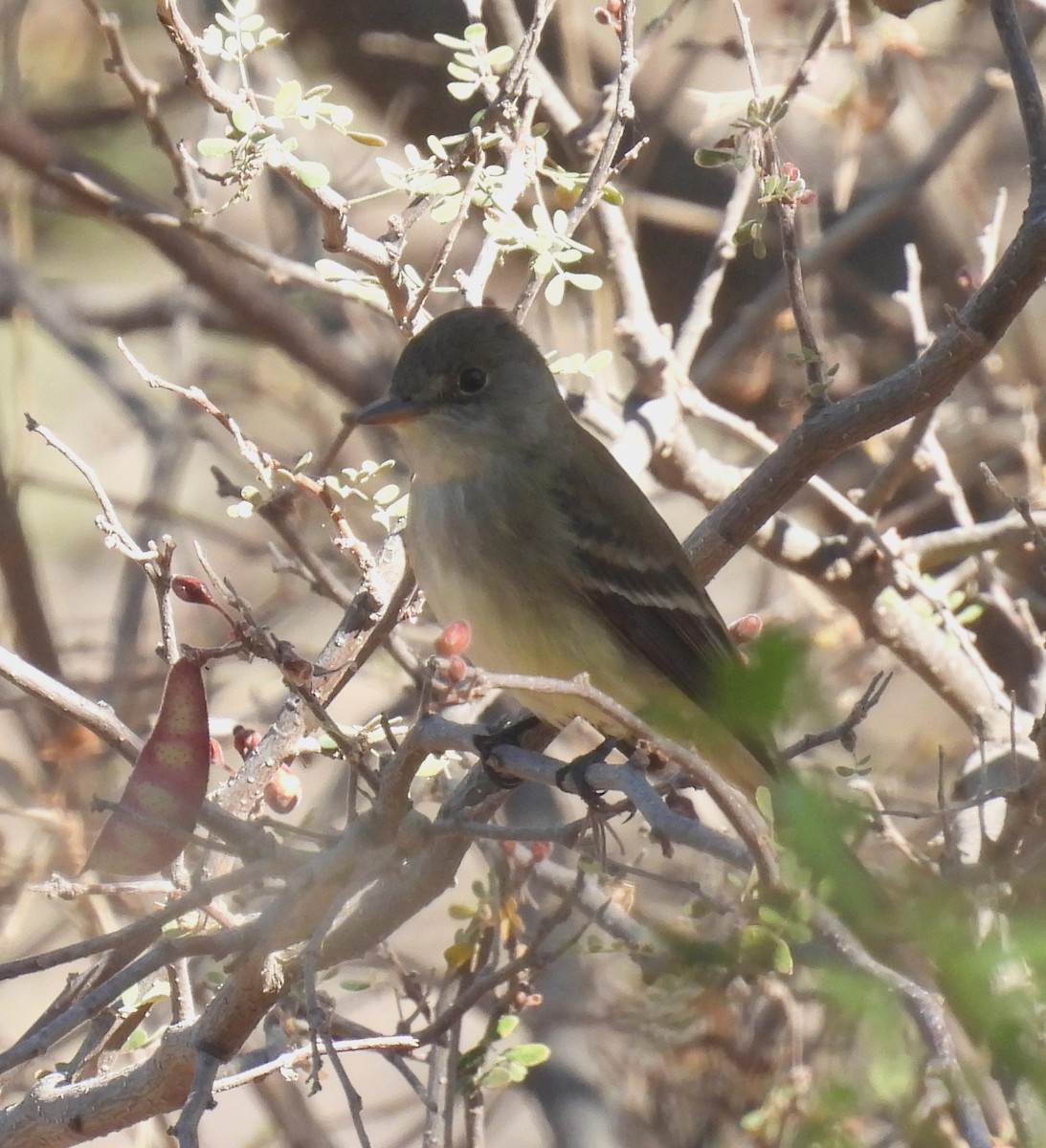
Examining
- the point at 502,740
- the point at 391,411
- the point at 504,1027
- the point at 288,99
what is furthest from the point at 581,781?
the point at 288,99

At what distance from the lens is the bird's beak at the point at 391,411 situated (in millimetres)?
3086

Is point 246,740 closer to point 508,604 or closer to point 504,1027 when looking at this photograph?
point 508,604

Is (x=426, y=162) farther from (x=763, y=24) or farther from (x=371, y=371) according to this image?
(x=763, y=24)

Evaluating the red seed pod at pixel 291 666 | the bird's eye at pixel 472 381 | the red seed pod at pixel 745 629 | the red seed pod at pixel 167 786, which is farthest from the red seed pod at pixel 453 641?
the bird's eye at pixel 472 381

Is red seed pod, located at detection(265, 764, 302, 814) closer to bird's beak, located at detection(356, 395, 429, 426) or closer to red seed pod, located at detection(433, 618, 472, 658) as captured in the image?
bird's beak, located at detection(356, 395, 429, 426)

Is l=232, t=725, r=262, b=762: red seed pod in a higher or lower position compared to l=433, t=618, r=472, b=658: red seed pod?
higher

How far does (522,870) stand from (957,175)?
311 centimetres

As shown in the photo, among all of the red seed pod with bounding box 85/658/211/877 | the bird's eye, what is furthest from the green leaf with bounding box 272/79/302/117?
the red seed pod with bounding box 85/658/211/877

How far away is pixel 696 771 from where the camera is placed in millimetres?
1491

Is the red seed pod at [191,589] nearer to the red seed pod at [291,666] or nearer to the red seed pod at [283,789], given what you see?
the red seed pod at [291,666]

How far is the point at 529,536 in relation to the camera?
3.16 m

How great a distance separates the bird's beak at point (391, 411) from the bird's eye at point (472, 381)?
0.10m

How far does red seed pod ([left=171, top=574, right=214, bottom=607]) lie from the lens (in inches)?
83.7

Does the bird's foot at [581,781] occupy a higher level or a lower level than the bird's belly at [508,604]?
lower
